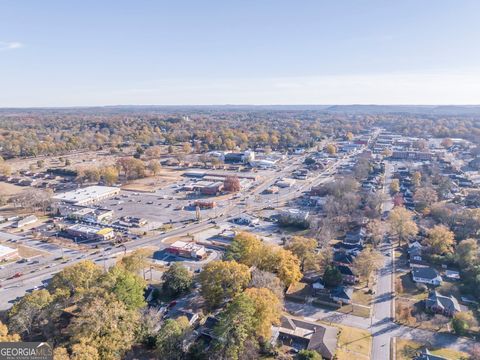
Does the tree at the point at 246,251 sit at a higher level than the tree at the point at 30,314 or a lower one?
higher

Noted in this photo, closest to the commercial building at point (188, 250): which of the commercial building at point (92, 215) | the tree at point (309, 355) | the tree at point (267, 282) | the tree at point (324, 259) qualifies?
the tree at point (267, 282)

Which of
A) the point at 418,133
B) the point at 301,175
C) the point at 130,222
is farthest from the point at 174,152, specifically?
the point at 418,133

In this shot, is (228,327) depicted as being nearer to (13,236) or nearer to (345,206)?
(345,206)

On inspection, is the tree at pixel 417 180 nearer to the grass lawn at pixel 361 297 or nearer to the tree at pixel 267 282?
the grass lawn at pixel 361 297

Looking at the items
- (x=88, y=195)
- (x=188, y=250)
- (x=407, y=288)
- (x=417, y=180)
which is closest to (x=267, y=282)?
(x=188, y=250)

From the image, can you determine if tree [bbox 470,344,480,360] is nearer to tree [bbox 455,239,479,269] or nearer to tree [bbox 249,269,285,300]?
tree [bbox 455,239,479,269]

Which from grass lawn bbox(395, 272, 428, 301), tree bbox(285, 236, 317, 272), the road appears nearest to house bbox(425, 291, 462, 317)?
grass lawn bbox(395, 272, 428, 301)

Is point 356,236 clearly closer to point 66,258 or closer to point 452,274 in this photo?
point 452,274

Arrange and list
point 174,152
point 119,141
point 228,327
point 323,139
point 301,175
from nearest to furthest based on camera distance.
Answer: point 228,327 → point 301,175 → point 174,152 → point 119,141 → point 323,139
